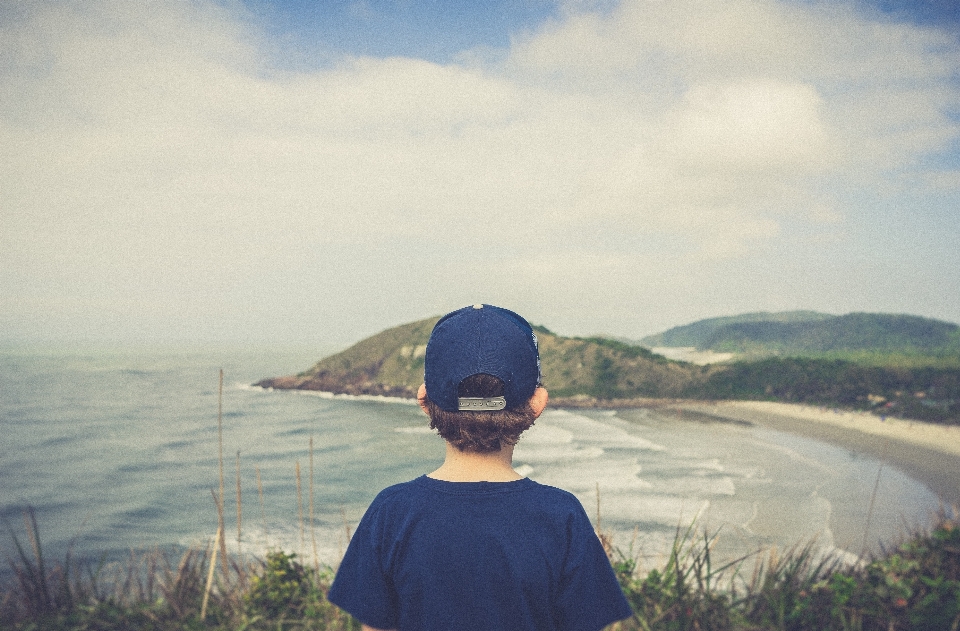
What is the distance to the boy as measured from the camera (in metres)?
1.52

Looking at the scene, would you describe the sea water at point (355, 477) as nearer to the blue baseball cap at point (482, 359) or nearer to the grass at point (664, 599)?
the grass at point (664, 599)

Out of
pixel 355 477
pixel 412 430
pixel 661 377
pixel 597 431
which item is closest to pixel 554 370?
pixel 661 377

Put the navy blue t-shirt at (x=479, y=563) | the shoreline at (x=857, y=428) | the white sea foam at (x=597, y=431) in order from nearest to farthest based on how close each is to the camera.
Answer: the navy blue t-shirt at (x=479, y=563) < the shoreline at (x=857, y=428) < the white sea foam at (x=597, y=431)

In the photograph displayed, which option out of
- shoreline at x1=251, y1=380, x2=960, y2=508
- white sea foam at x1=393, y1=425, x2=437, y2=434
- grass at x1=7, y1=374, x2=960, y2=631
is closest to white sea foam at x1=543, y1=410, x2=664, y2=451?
shoreline at x1=251, y1=380, x2=960, y2=508

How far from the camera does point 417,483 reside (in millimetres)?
1643

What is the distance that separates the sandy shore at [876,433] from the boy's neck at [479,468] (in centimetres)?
1687

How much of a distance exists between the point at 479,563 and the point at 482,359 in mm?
553

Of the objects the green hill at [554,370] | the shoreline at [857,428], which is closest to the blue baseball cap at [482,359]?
the shoreline at [857,428]

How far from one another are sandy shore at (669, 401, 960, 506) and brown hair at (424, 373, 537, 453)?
16.9m

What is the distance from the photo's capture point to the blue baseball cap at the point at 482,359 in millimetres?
1632

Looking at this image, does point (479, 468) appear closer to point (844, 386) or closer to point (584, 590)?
point (584, 590)

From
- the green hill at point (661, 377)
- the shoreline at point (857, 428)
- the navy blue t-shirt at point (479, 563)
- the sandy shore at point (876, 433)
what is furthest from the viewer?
the green hill at point (661, 377)

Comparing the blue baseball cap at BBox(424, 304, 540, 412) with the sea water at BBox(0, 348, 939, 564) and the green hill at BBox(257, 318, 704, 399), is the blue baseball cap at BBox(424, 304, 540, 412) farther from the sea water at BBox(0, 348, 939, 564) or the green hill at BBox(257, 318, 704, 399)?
the green hill at BBox(257, 318, 704, 399)

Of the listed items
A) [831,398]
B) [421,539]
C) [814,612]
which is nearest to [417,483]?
[421,539]
